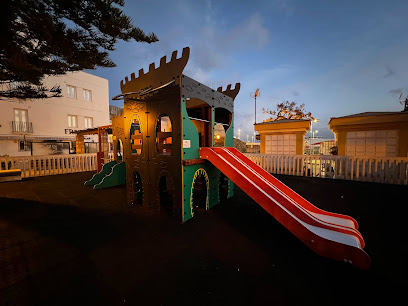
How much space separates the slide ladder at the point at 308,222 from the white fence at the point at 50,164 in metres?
11.2

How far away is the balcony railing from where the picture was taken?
14.5 meters

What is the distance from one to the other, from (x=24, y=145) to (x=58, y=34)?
17.4m

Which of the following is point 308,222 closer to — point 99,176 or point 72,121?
point 99,176

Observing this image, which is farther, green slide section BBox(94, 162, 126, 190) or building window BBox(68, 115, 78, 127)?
building window BBox(68, 115, 78, 127)

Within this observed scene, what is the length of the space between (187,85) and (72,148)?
2044cm

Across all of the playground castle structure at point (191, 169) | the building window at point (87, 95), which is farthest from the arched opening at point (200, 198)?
the building window at point (87, 95)

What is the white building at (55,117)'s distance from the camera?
14.5m

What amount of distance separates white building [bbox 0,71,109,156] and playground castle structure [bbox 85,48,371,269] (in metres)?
16.6

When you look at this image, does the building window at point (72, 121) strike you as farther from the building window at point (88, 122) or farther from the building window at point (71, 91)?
the building window at point (71, 91)

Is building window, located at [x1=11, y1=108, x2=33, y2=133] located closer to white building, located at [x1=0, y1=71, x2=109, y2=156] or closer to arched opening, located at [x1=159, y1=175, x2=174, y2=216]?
white building, located at [x1=0, y1=71, x2=109, y2=156]

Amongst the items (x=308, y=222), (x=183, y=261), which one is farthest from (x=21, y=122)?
(x=308, y=222)

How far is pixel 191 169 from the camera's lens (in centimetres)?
421

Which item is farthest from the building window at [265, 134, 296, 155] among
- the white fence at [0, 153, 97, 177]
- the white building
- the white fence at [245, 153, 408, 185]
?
the white building

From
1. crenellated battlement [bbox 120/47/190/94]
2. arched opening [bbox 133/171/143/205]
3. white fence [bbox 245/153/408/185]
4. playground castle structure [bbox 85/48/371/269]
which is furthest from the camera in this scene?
white fence [bbox 245/153/408/185]
